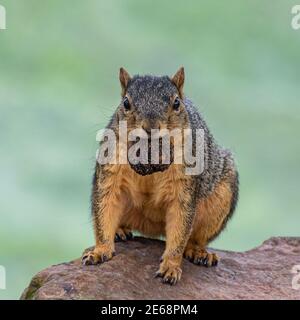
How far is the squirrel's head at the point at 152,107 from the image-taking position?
9.12 meters

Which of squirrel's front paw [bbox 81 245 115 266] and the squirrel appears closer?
the squirrel

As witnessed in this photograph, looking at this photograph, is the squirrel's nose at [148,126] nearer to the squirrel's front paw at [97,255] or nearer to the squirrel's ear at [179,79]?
the squirrel's ear at [179,79]

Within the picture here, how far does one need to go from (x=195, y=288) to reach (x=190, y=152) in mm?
1293

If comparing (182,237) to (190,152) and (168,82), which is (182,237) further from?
(168,82)

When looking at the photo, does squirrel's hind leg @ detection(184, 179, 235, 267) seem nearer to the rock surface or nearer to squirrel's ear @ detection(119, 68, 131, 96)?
the rock surface

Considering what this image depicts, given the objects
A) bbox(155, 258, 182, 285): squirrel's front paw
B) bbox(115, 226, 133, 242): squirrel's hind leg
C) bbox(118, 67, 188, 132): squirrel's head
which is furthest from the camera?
bbox(115, 226, 133, 242): squirrel's hind leg

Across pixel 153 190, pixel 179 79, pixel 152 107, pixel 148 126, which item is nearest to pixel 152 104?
pixel 152 107

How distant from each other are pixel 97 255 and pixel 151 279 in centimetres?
58
